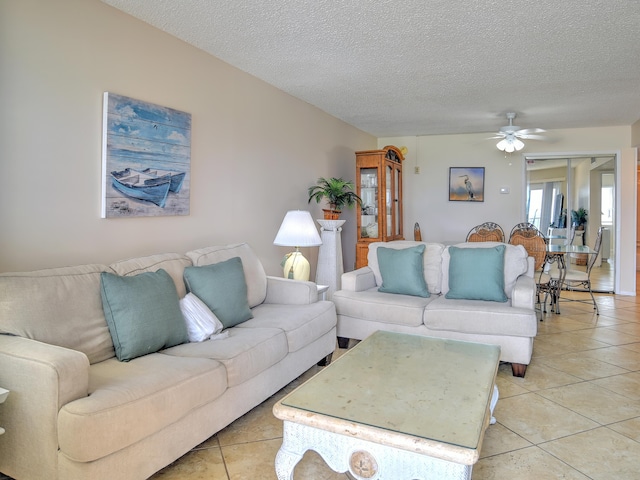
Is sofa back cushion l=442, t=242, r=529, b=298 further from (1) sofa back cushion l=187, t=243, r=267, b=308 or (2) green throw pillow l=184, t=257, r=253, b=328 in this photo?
(2) green throw pillow l=184, t=257, r=253, b=328

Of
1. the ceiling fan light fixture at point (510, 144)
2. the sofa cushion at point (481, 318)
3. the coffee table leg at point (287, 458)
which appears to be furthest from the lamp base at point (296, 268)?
the ceiling fan light fixture at point (510, 144)

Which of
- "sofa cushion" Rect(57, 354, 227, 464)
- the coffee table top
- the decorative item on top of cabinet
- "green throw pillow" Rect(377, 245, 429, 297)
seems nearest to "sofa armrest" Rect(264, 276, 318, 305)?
"green throw pillow" Rect(377, 245, 429, 297)

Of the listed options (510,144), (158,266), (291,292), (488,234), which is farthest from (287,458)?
(488,234)

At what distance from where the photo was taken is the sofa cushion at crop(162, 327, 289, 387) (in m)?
2.24

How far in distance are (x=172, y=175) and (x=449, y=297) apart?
7.62 feet

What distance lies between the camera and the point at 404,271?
379cm

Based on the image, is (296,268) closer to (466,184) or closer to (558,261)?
(558,261)

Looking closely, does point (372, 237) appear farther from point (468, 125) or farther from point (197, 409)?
point (197, 409)

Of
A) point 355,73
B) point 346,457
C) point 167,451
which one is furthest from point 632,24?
point 167,451

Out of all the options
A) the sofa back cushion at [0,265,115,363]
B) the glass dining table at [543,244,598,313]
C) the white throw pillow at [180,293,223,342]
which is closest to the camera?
the sofa back cushion at [0,265,115,363]

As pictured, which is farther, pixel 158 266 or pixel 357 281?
pixel 357 281

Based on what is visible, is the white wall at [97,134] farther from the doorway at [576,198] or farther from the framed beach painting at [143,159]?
the doorway at [576,198]

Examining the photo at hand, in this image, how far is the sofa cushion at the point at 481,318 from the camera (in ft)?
10.3

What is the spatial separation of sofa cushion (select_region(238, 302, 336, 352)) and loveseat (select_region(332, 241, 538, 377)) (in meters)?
0.46
